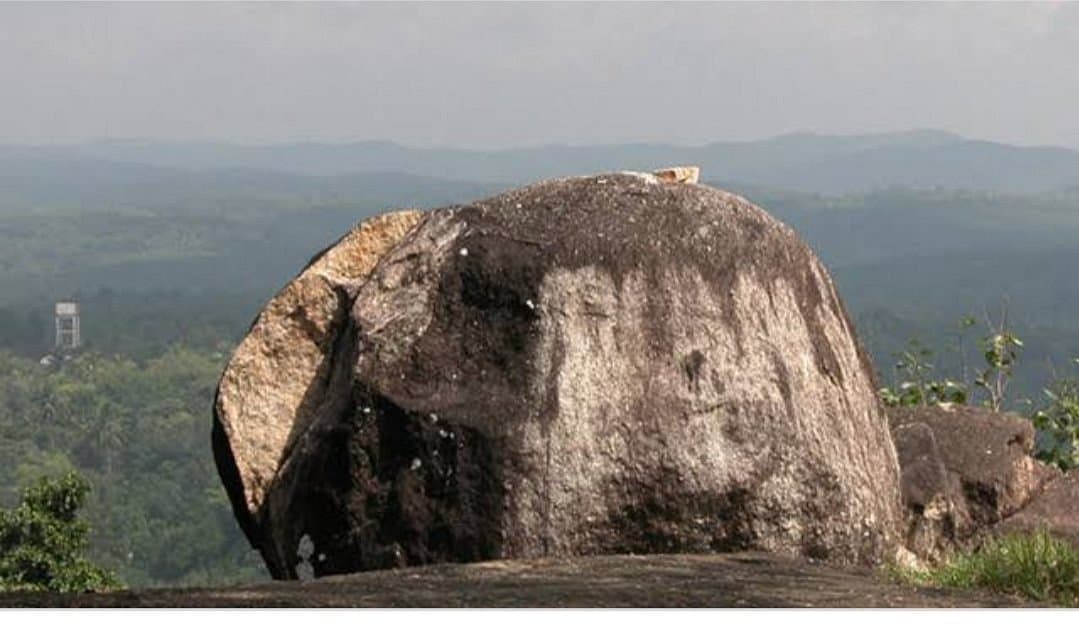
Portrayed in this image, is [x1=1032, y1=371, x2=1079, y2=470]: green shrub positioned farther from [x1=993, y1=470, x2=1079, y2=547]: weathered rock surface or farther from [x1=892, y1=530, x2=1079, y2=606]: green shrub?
[x1=892, y1=530, x2=1079, y2=606]: green shrub

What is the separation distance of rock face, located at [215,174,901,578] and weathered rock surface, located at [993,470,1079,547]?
6.35ft

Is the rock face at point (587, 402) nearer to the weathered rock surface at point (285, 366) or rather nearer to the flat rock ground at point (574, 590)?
the weathered rock surface at point (285, 366)

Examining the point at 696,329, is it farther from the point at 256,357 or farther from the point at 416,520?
the point at 256,357

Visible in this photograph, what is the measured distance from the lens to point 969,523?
13570mm

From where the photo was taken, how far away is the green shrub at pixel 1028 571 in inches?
315

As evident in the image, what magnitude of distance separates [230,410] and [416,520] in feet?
6.68

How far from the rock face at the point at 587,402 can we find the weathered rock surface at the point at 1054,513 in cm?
194

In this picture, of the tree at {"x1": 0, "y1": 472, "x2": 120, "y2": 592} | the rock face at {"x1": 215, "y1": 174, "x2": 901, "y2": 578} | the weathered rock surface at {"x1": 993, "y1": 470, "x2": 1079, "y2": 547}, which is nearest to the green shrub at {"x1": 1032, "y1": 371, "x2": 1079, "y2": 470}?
the weathered rock surface at {"x1": 993, "y1": 470, "x2": 1079, "y2": 547}

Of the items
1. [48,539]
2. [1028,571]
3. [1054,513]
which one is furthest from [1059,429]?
[48,539]

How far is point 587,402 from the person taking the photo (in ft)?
35.1

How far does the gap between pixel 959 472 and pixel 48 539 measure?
12.5 m

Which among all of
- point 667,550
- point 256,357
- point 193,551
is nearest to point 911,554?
point 667,550

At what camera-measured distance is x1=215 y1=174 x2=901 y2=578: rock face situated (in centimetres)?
1059

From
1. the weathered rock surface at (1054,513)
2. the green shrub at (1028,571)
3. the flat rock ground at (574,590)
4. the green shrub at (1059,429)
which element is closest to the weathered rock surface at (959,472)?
the weathered rock surface at (1054,513)
